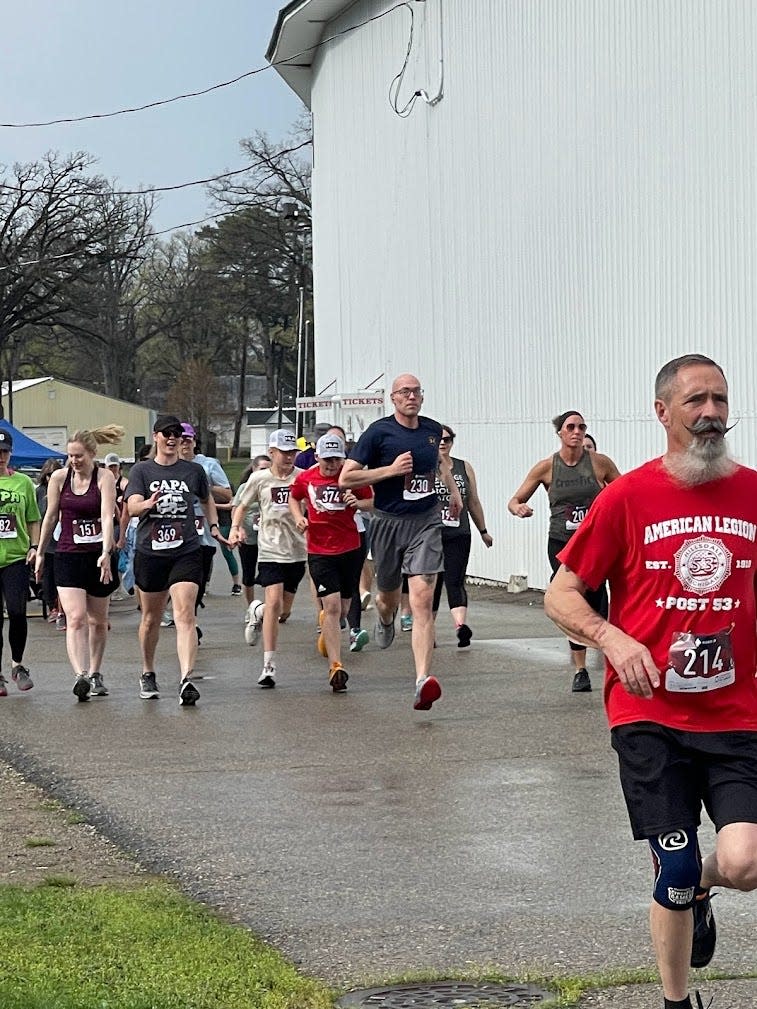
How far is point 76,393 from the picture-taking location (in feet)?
334

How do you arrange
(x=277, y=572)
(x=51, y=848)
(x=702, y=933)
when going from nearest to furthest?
(x=702, y=933) → (x=51, y=848) → (x=277, y=572)

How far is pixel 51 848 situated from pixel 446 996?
2833 millimetres

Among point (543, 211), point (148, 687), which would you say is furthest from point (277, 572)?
point (543, 211)

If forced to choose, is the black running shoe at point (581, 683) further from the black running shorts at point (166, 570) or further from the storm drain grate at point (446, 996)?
the storm drain grate at point (446, 996)

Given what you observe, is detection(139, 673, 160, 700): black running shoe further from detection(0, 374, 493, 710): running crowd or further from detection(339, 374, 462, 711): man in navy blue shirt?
detection(339, 374, 462, 711): man in navy blue shirt

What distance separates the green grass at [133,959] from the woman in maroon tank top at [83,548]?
6235mm

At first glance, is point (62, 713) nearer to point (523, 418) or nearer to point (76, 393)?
point (523, 418)

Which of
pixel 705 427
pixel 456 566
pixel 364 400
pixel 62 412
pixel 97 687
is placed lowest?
pixel 97 687

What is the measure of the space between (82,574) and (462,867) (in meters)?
6.32

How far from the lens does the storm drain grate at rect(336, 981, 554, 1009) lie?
5059 mm

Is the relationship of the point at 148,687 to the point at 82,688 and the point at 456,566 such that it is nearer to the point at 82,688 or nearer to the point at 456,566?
the point at 82,688

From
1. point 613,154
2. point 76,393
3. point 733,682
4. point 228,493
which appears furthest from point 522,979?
point 76,393

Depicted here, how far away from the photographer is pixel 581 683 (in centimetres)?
1209

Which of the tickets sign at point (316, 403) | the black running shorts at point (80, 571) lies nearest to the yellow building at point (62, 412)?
the tickets sign at point (316, 403)
